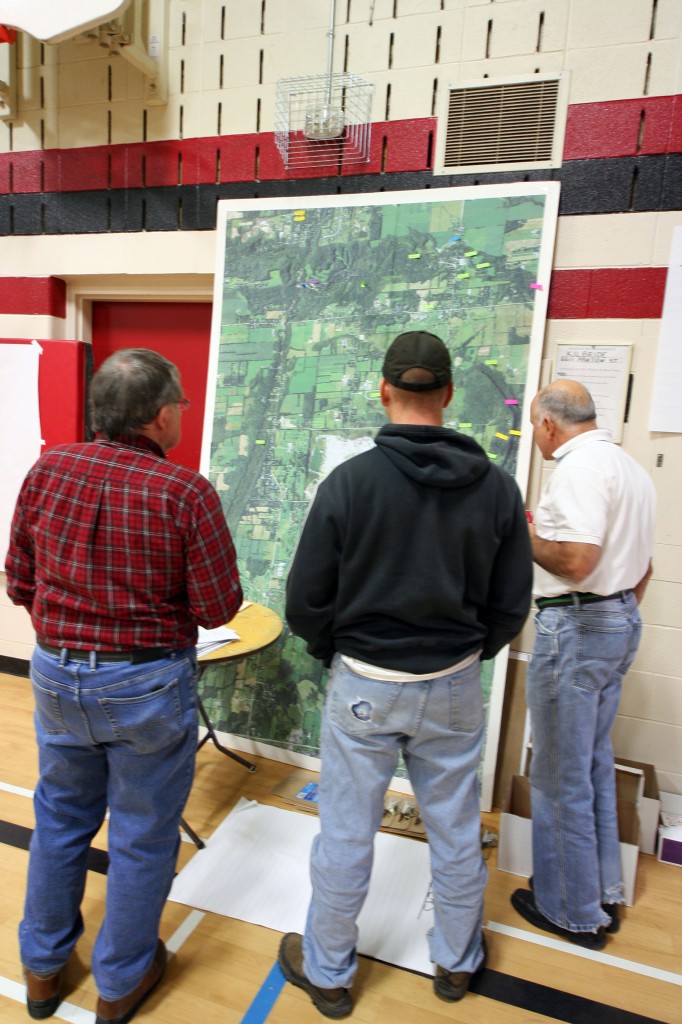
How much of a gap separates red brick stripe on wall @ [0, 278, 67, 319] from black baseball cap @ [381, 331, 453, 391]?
254cm

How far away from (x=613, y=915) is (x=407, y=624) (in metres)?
1.29

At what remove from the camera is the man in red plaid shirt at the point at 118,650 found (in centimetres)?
136

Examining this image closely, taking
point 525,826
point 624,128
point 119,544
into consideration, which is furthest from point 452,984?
Result: point 624,128

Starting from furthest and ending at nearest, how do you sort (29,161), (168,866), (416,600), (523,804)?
(29,161) < (523,804) < (168,866) < (416,600)

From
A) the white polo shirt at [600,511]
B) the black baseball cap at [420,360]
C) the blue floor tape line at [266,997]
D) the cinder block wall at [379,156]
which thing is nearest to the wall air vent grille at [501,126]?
the cinder block wall at [379,156]

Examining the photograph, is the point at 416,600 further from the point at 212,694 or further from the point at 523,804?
the point at 212,694

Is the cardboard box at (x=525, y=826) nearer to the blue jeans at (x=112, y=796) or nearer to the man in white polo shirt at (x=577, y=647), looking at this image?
the man in white polo shirt at (x=577, y=647)

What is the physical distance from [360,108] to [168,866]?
276 centimetres

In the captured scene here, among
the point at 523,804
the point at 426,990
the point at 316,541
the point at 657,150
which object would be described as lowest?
the point at 426,990

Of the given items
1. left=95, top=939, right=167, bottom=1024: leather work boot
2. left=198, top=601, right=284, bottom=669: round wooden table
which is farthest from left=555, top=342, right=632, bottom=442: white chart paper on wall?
left=95, top=939, right=167, bottom=1024: leather work boot

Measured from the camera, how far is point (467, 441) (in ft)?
4.54

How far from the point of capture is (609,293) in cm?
238

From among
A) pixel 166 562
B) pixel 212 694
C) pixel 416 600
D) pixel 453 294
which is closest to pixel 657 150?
pixel 453 294

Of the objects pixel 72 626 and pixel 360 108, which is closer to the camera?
pixel 72 626
